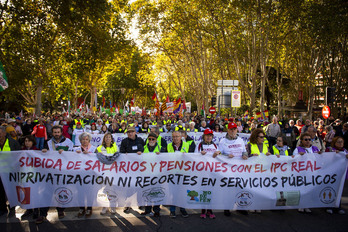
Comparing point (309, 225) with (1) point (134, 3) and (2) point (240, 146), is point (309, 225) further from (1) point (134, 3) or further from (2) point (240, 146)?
(1) point (134, 3)

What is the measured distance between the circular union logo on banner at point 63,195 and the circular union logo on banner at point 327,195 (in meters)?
4.59

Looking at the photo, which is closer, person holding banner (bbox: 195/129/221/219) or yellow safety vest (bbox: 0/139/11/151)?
person holding banner (bbox: 195/129/221/219)

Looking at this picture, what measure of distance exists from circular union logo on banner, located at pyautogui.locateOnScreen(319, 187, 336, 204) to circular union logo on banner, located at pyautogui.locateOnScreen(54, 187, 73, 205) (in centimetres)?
459

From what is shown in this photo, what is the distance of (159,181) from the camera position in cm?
500

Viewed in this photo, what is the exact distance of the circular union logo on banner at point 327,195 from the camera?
5.14 m

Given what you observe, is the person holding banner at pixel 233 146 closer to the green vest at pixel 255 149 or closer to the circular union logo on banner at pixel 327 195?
the green vest at pixel 255 149

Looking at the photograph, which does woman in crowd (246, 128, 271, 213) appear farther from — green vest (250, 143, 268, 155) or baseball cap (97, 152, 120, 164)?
baseball cap (97, 152, 120, 164)

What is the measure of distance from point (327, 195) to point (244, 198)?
1.61 meters

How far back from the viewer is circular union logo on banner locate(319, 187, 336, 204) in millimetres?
5141

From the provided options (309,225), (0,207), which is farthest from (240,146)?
(0,207)

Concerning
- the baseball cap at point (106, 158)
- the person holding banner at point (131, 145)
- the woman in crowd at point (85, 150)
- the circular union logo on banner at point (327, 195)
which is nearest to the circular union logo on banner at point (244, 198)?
the circular union logo on banner at point (327, 195)

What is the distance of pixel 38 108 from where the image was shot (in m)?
21.8

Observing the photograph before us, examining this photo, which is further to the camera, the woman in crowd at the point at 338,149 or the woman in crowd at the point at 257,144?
the woman in crowd at the point at 257,144

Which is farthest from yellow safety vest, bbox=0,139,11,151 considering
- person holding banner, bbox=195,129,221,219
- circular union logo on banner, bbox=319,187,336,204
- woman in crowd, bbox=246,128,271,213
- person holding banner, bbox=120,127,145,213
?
circular union logo on banner, bbox=319,187,336,204
